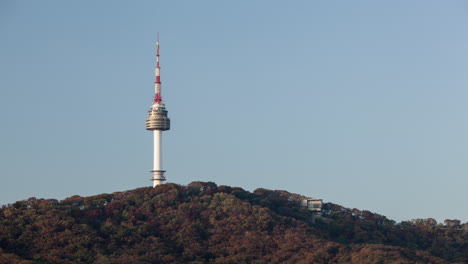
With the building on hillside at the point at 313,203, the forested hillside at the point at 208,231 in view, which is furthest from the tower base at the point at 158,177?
the building on hillside at the point at 313,203

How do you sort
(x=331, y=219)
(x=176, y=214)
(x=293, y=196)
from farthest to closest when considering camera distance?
(x=293, y=196)
(x=331, y=219)
(x=176, y=214)

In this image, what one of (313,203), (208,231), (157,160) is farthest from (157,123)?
(208,231)

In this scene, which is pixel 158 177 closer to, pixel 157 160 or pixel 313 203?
pixel 157 160

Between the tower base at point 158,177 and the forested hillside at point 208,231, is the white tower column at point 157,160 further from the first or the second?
the forested hillside at point 208,231

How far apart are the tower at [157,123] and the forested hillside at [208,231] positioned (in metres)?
17.9

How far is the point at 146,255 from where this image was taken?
72.6m

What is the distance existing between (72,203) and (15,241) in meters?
16.0

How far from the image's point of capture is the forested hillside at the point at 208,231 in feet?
240

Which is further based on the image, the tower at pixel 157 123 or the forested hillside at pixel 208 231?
the tower at pixel 157 123

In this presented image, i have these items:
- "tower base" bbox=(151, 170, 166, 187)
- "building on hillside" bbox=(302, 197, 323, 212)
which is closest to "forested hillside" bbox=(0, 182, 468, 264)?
"building on hillside" bbox=(302, 197, 323, 212)

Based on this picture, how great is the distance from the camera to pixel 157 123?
117438 mm

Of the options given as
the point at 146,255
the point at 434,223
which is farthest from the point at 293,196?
the point at 146,255

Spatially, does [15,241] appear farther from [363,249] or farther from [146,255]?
[363,249]

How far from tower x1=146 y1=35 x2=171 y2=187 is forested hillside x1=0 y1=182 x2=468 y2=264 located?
17.9 m
